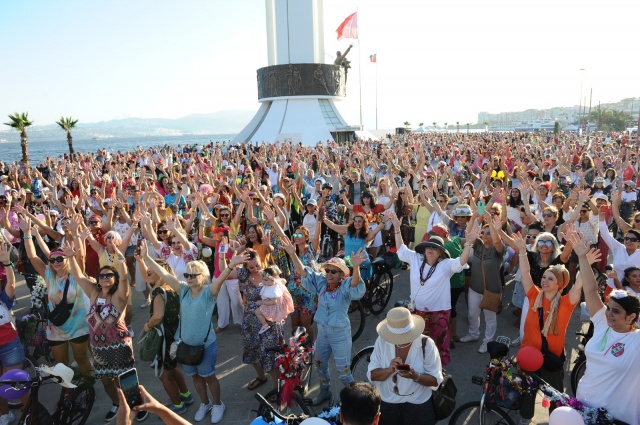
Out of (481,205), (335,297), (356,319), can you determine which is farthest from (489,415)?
(481,205)

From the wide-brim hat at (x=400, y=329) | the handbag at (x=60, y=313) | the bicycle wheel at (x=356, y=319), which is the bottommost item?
the bicycle wheel at (x=356, y=319)

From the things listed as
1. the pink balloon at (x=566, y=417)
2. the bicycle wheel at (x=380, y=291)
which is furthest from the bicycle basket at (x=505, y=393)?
the bicycle wheel at (x=380, y=291)

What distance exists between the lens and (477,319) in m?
5.79

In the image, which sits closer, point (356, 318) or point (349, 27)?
point (356, 318)

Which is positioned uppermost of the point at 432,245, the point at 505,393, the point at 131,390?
the point at 432,245

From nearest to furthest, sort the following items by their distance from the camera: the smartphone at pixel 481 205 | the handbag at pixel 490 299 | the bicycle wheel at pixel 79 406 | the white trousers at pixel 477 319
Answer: the bicycle wheel at pixel 79 406 → the handbag at pixel 490 299 → the white trousers at pixel 477 319 → the smartphone at pixel 481 205

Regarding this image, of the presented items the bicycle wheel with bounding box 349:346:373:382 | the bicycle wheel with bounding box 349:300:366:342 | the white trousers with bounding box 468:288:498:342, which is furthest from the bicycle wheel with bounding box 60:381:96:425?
the white trousers with bounding box 468:288:498:342

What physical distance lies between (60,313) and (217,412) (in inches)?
80.0

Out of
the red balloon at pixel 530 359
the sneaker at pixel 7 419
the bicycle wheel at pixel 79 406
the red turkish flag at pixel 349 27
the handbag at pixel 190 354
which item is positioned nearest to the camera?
the red balloon at pixel 530 359

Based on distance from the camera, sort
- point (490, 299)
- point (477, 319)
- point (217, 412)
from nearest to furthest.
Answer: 1. point (217, 412)
2. point (490, 299)
3. point (477, 319)

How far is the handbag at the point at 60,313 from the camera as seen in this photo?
4605 mm

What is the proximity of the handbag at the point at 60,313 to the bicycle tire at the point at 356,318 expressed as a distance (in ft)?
11.7

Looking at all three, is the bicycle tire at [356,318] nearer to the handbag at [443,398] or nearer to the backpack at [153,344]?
the handbag at [443,398]

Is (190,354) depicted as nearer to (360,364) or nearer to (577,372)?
(360,364)
